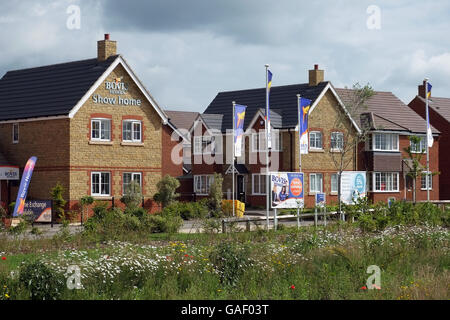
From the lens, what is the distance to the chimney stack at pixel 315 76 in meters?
52.3

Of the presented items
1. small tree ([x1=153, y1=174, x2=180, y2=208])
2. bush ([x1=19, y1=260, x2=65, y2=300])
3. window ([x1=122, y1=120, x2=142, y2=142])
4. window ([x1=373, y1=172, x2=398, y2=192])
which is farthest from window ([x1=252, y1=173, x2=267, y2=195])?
bush ([x1=19, y1=260, x2=65, y2=300])

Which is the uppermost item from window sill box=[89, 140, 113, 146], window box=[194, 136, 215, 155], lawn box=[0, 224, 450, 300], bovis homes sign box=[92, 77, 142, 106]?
bovis homes sign box=[92, 77, 142, 106]

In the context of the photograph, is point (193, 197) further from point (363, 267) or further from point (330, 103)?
point (363, 267)

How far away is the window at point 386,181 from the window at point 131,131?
20.2m

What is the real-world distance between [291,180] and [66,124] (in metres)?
13.8

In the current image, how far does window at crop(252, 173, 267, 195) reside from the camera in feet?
165

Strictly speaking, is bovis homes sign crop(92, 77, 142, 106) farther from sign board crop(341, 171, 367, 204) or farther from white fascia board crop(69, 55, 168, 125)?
sign board crop(341, 171, 367, 204)

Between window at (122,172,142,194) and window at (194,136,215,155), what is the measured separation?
12.1 meters

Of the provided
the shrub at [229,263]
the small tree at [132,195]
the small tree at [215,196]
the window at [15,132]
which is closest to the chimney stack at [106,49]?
the window at [15,132]

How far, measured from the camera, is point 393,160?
55594 millimetres

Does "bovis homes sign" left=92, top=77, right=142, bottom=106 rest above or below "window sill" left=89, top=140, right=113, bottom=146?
above

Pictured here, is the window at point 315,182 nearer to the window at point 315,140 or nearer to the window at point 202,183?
the window at point 315,140
